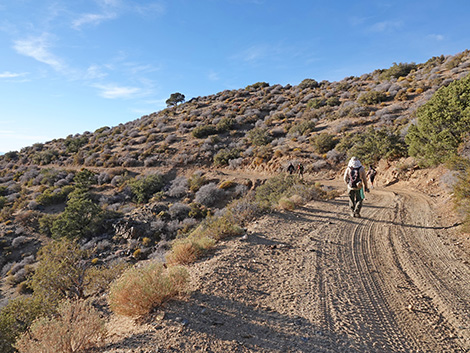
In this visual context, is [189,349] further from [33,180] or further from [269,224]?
[33,180]

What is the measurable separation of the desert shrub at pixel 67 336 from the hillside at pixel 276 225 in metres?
0.28

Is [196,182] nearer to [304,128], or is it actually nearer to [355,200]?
[304,128]

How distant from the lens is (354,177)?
7234mm

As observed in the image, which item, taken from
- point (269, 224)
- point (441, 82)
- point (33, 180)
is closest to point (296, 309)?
point (269, 224)

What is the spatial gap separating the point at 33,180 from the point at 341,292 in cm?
3918

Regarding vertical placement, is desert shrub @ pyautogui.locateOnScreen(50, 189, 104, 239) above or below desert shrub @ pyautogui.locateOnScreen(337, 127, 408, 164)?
below

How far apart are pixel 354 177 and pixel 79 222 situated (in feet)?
65.5

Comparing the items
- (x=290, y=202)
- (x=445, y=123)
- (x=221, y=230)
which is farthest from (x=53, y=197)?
(x=445, y=123)

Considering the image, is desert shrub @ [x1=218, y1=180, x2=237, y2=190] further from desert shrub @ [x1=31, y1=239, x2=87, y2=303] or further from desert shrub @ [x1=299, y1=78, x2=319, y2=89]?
desert shrub @ [x1=299, y1=78, x2=319, y2=89]

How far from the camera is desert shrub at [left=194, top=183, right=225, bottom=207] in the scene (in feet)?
68.1

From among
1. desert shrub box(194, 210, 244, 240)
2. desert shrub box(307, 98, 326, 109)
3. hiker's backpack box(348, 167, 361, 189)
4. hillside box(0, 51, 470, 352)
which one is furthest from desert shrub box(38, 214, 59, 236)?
desert shrub box(307, 98, 326, 109)

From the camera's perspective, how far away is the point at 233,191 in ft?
71.6

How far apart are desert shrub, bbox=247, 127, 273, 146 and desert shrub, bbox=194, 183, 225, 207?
10437 millimetres

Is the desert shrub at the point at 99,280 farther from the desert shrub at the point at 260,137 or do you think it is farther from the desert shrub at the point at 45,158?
the desert shrub at the point at 45,158
